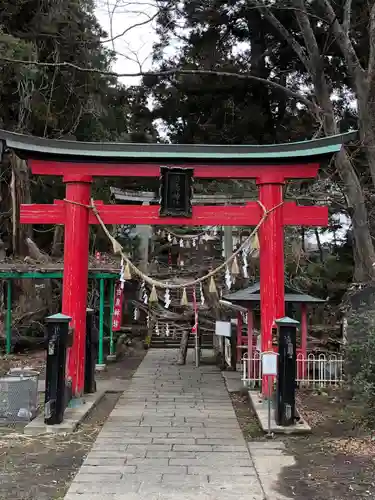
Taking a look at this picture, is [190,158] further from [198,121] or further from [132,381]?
[198,121]

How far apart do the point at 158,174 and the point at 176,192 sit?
1.77 feet

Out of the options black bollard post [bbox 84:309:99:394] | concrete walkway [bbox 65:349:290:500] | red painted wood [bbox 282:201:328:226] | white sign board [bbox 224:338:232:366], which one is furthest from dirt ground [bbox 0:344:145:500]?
white sign board [bbox 224:338:232:366]

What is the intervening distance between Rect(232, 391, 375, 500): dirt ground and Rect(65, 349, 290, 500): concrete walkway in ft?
0.89

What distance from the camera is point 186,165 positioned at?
998 centimetres

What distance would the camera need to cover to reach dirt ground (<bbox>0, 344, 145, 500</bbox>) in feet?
17.0

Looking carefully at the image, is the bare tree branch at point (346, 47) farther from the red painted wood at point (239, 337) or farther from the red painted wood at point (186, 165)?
the red painted wood at point (239, 337)

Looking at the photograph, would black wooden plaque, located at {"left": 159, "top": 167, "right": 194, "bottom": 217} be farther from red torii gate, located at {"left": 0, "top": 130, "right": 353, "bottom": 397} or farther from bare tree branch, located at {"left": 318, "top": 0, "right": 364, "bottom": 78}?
bare tree branch, located at {"left": 318, "top": 0, "right": 364, "bottom": 78}

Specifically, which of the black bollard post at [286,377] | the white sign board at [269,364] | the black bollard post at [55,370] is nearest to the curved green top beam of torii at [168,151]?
the black bollard post at [55,370]

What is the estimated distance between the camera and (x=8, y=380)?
799 centimetres

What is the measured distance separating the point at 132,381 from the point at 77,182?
506 cm

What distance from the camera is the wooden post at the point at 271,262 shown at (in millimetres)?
9398

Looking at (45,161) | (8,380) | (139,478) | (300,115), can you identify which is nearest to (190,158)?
Result: (45,161)

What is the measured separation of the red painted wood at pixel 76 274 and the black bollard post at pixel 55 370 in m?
1.26

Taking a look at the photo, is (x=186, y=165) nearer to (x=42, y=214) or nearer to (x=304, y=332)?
(x=42, y=214)
